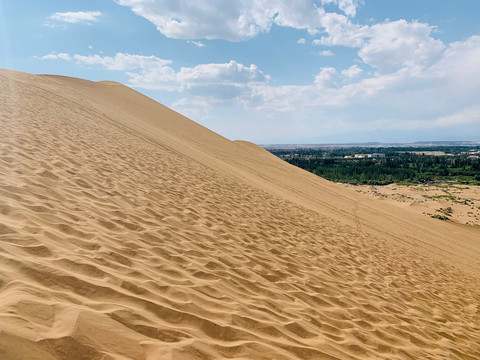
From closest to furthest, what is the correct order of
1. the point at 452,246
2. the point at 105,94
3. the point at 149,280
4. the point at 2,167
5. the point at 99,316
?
the point at 99,316
the point at 149,280
the point at 2,167
the point at 452,246
the point at 105,94

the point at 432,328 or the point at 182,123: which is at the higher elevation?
the point at 182,123

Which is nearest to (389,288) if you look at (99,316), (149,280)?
(149,280)

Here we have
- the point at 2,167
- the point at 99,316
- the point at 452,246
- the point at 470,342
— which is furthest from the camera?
the point at 452,246

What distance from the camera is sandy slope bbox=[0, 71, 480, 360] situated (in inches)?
83.4

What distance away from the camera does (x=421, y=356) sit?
3.33 meters

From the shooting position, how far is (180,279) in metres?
3.21

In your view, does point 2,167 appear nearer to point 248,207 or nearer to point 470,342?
point 248,207

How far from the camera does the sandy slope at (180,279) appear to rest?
6.95 feet

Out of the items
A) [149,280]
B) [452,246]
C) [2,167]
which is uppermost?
[2,167]

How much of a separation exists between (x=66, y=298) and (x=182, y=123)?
→ 2939 cm

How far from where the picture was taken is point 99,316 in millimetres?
2141

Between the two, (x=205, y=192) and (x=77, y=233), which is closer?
(x=77, y=233)

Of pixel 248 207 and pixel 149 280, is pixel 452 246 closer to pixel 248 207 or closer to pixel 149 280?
pixel 248 207

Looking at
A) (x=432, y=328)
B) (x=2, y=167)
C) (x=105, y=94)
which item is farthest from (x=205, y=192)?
(x=105, y=94)
